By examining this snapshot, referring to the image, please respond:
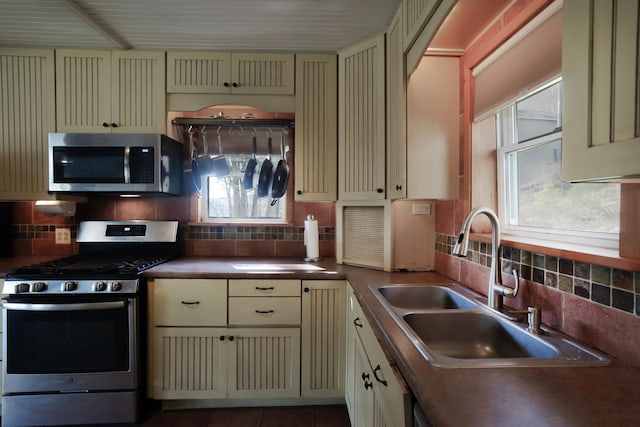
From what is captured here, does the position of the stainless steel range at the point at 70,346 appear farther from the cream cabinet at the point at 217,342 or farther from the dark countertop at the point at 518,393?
the dark countertop at the point at 518,393

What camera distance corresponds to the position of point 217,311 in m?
1.93

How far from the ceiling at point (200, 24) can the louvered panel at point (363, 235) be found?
1020 millimetres

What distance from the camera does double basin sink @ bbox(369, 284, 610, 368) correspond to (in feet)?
2.74

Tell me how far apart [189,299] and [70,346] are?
678 millimetres

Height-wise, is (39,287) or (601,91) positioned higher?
(601,91)

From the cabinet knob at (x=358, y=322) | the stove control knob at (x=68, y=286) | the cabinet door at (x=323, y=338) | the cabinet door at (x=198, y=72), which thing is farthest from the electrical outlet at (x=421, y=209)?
the stove control knob at (x=68, y=286)

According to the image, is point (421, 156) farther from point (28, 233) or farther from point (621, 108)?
point (28, 233)

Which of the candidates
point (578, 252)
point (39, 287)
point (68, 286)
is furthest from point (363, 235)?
point (39, 287)

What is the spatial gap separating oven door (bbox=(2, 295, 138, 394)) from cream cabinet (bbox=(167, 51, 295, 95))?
1.42 m

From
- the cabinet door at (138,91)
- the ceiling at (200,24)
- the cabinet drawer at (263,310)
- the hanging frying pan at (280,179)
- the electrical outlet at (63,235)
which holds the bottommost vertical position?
the cabinet drawer at (263,310)

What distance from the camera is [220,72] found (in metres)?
2.22

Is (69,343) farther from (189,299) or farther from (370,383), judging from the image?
(370,383)

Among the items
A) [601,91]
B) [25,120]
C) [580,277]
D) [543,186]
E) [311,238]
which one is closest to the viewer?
[601,91]

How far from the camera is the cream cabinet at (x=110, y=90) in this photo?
221 cm
